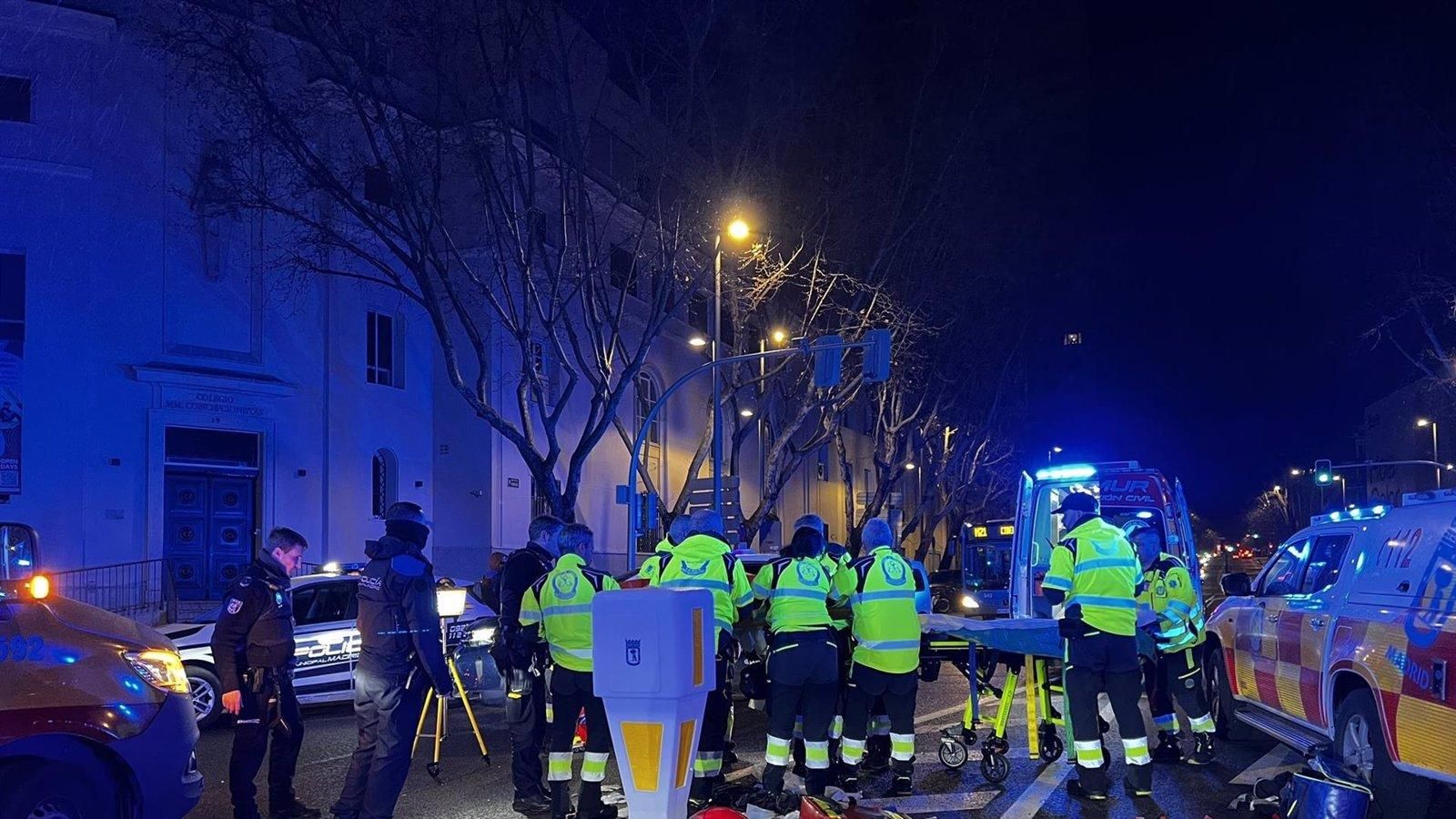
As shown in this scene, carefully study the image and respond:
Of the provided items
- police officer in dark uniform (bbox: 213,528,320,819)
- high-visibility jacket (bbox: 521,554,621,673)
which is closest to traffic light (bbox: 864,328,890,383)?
high-visibility jacket (bbox: 521,554,621,673)

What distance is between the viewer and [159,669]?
20.7ft

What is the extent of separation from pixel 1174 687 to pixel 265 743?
7001mm

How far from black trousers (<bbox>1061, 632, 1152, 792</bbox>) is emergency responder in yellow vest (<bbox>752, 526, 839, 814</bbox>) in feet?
5.43

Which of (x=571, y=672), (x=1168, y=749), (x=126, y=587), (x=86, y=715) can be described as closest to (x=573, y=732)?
(x=571, y=672)

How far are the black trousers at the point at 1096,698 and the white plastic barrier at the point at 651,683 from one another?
3.81 m

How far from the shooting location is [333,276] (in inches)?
894

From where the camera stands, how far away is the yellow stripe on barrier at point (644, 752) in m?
5.10

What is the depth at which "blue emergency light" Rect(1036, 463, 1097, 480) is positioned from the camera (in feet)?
46.6

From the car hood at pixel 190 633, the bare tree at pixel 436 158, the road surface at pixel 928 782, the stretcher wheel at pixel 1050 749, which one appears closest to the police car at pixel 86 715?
the road surface at pixel 928 782

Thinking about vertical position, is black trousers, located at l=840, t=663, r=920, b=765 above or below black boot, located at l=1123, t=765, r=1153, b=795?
above

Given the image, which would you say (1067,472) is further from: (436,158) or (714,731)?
(436,158)

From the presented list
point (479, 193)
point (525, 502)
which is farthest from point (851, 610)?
point (525, 502)

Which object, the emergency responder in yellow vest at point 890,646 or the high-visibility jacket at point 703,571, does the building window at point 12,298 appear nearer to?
the high-visibility jacket at point 703,571

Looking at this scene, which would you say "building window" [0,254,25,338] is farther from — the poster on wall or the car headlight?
the car headlight
